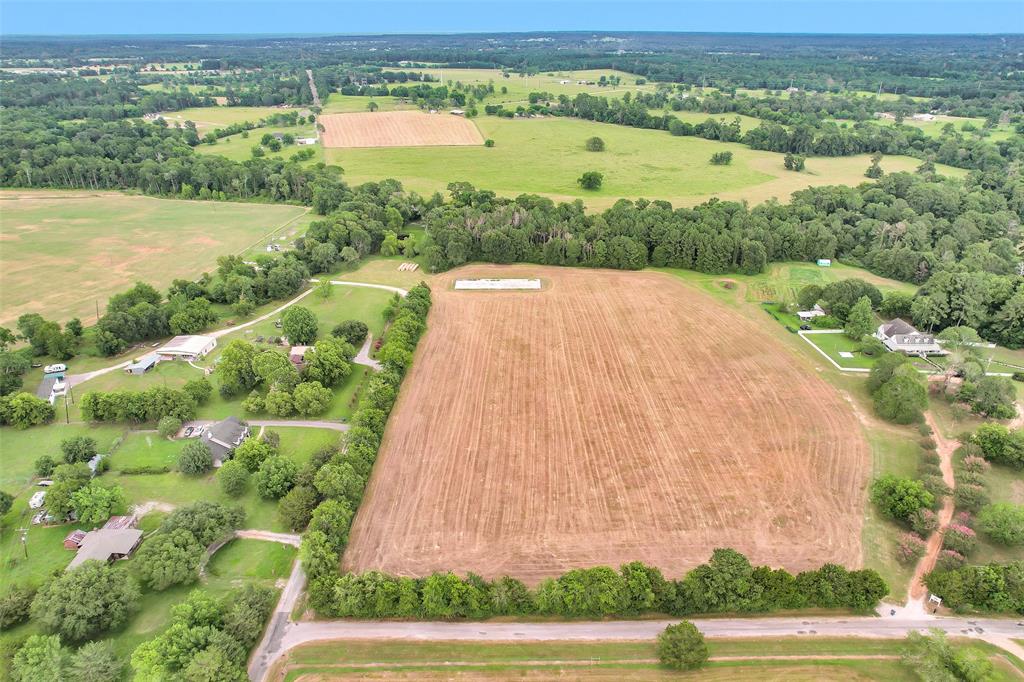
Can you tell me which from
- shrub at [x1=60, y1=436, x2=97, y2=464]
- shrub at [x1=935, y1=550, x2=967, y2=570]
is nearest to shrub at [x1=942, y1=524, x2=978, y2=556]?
shrub at [x1=935, y1=550, x2=967, y2=570]

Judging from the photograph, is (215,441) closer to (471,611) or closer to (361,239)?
(471,611)

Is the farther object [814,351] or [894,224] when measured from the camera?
[894,224]

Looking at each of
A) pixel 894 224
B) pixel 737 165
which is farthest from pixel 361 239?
pixel 737 165

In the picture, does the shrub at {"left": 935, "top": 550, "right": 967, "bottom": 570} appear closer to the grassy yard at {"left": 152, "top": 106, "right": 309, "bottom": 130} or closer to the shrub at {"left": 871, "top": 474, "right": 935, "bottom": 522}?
the shrub at {"left": 871, "top": 474, "right": 935, "bottom": 522}

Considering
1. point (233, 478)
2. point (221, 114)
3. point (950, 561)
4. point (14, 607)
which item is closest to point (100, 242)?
point (233, 478)

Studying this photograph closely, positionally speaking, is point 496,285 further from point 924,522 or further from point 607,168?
point 607,168

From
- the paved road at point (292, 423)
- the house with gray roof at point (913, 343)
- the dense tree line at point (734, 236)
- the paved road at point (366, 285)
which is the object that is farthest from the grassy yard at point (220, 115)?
the house with gray roof at point (913, 343)
